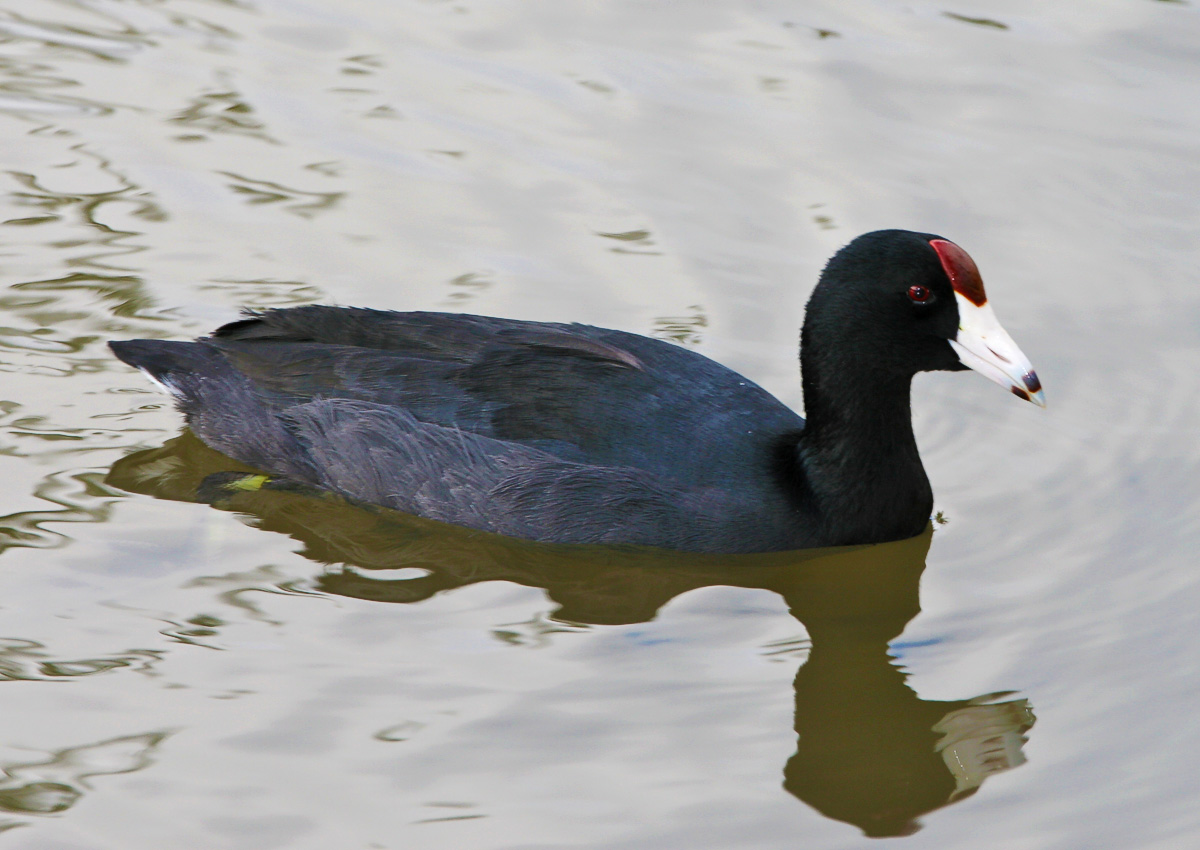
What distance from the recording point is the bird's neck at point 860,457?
5.96m

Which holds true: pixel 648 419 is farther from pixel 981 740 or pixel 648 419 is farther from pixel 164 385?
pixel 164 385

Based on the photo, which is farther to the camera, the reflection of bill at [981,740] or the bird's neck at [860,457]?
the bird's neck at [860,457]

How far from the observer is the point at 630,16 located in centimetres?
987

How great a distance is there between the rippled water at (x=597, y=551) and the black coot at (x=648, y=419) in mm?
180

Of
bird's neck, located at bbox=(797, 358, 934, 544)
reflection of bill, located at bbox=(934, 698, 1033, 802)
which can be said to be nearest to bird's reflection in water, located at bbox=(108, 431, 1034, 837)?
reflection of bill, located at bbox=(934, 698, 1033, 802)

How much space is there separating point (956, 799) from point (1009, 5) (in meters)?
6.41

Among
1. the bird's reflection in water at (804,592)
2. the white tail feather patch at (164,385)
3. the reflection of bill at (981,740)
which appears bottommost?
the bird's reflection in water at (804,592)

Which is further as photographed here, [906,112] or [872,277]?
[906,112]

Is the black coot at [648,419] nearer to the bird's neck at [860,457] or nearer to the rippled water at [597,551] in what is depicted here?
the bird's neck at [860,457]

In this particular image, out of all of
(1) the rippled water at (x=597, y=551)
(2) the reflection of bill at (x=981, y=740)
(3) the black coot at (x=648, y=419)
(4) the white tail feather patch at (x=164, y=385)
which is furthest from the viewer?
(4) the white tail feather patch at (x=164, y=385)

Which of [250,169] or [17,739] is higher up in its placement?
[250,169]

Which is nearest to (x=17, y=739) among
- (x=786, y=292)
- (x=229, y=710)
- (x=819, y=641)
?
(x=229, y=710)

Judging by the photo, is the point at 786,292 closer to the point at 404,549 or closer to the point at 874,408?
the point at 874,408

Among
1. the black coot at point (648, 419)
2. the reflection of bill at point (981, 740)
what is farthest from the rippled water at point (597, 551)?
the black coot at point (648, 419)
